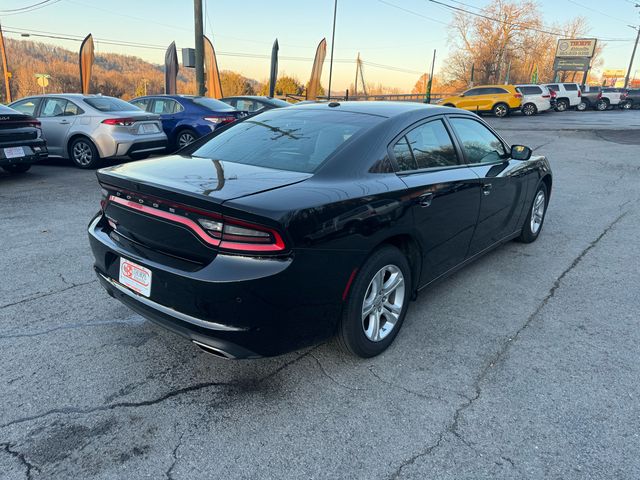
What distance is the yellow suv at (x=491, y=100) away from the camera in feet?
83.4

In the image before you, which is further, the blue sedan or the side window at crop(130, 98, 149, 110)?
the side window at crop(130, 98, 149, 110)

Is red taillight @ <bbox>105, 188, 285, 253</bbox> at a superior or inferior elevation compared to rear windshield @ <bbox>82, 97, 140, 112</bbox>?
inferior

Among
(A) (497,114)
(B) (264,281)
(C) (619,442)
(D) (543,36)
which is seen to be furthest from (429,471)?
(D) (543,36)

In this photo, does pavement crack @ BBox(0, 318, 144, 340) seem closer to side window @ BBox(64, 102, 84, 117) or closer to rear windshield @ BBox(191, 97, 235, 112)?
side window @ BBox(64, 102, 84, 117)

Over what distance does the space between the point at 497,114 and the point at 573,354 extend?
85.3 feet

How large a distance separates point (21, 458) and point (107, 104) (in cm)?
859

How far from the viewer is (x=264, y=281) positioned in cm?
216

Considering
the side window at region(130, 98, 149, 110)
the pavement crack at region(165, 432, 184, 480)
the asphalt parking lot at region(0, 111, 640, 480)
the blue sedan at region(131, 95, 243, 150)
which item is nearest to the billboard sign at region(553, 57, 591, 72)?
the blue sedan at region(131, 95, 243, 150)

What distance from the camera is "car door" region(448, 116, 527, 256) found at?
3.81 meters

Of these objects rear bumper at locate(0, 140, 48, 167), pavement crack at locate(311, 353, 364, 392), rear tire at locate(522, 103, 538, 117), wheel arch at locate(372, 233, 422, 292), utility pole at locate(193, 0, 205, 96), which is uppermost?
utility pole at locate(193, 0, 205, 96)

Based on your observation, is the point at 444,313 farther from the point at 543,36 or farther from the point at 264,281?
the point at 543,36

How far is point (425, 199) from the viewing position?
3051 mm

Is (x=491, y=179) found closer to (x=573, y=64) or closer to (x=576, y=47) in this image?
(x=573, y=64)

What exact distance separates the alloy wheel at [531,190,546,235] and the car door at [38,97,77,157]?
839cm
